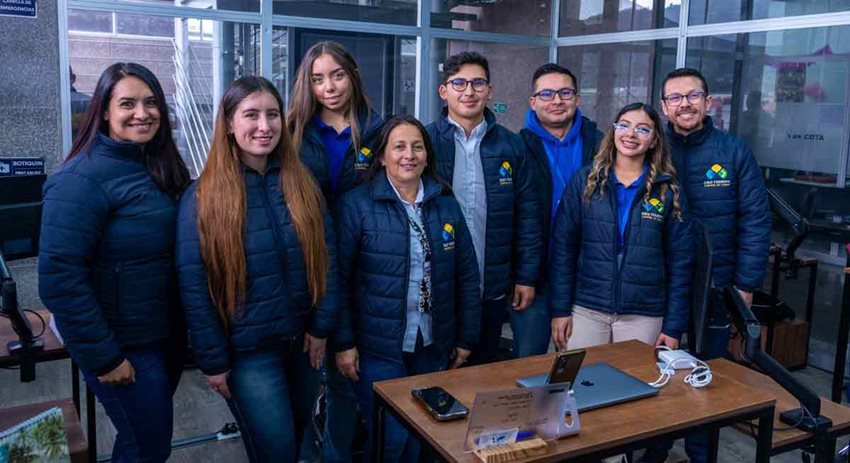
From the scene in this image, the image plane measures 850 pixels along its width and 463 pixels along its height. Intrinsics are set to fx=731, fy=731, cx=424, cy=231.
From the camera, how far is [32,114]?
411cm

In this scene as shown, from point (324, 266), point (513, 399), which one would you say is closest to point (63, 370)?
point (324, 266)

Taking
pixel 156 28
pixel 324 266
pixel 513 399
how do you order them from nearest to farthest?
pixel 513 399 < pixel 324 266 < pixel 156 28

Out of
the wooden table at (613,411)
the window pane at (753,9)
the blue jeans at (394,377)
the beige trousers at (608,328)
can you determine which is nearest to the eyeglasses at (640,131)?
the beige trousers at (608,328)

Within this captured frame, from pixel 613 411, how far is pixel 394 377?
30.2 inches

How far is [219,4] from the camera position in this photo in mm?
4699

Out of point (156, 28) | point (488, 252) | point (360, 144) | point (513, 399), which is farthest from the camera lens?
point (156, 28)

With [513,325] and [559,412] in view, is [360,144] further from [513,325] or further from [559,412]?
[559,412]

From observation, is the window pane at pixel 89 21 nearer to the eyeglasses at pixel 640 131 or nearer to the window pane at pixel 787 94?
the eyeglasses at pixel 640 131

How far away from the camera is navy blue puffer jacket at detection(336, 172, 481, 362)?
2.26 m

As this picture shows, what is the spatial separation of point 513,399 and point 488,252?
1178mm

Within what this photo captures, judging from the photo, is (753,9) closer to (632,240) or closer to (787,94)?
(787,94)

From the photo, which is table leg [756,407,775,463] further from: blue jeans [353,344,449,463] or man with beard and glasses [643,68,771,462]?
blue jeans [353,344,449,463]

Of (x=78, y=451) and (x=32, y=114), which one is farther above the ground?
(x=32, y=114)

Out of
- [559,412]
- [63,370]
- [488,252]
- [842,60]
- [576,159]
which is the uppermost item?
[842,60]
